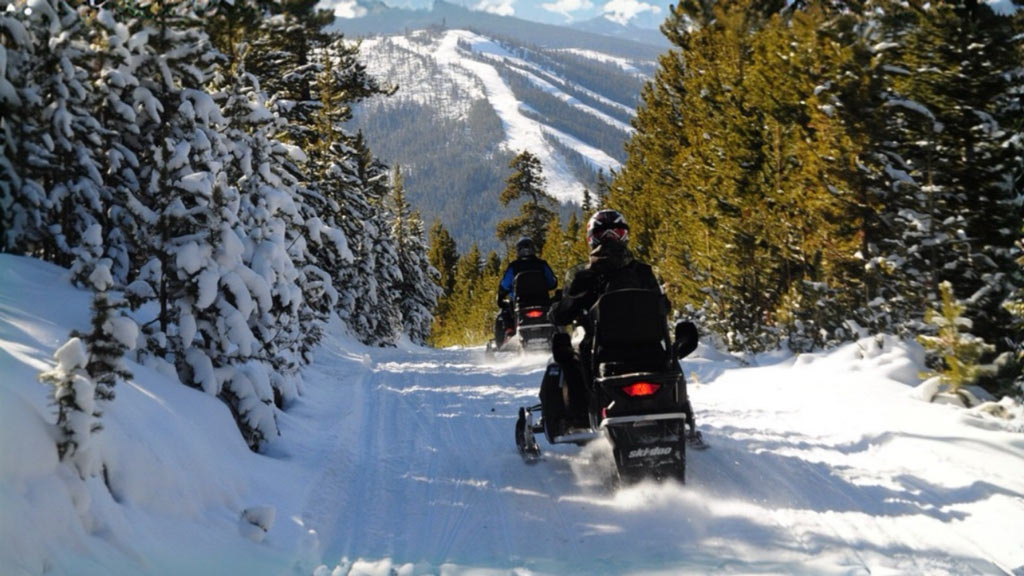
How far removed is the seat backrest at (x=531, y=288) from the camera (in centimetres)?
1650

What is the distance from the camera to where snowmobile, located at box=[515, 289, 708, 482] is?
580 centimetres

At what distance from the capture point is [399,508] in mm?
6016

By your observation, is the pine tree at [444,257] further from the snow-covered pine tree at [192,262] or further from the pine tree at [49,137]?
the pine tree at [49,137]

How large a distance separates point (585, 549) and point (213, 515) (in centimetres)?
264

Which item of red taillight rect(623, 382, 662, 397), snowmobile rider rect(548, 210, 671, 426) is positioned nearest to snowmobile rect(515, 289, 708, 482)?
red taillight rect(623, 382, 662, 397)

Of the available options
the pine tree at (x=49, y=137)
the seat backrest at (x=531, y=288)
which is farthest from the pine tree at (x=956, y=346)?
the seat backrest at (x=531, y=288)

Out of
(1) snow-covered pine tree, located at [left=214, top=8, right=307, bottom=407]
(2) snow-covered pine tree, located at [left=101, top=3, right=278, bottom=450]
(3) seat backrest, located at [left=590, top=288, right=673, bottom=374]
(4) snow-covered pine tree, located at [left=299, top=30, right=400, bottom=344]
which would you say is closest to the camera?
(3) seat backrest, located at [left=590, top=288, right=673, bottom=374]

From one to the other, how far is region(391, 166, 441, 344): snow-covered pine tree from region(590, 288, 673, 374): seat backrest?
124ft

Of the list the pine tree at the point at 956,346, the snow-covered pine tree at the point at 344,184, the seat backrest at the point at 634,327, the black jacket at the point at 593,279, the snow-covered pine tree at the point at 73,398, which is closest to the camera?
the snow-covered pine tree at the point at 73,398

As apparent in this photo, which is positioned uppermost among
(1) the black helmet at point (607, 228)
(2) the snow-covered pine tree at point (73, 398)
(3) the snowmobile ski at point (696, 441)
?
(1) the black helmet at point (607, 228)

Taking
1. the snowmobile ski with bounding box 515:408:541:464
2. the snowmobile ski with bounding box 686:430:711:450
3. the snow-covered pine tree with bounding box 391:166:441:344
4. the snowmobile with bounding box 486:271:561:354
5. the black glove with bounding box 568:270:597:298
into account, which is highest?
the black glove with bounding box 568:270:597:298

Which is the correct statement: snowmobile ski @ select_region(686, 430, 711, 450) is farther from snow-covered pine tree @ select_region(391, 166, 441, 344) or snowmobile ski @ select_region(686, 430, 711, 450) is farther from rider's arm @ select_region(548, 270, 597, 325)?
snow-covered pine tree @ select_region(391, 166, 441, 344)

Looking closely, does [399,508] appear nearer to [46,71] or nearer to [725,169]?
[46,71]

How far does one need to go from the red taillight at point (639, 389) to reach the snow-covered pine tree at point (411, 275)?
38.1 metres
